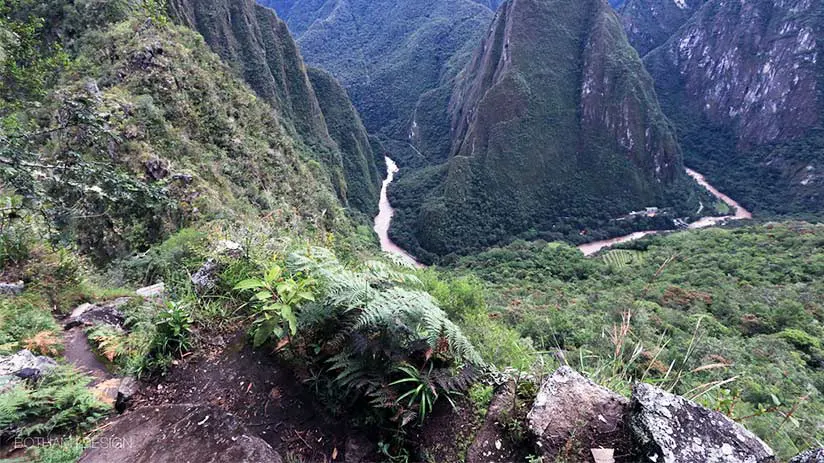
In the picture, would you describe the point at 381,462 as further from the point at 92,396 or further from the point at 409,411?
the point at 92,396

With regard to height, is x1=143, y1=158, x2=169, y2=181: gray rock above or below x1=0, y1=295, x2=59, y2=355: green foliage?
below

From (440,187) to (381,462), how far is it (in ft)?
282

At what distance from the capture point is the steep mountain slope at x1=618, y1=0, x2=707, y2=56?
168500 millimetres

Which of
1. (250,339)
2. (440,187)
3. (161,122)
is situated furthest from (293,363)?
(440,187)

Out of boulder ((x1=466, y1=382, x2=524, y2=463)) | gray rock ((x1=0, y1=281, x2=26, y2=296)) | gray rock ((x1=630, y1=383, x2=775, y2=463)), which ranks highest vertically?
gray rock ((x1=630, y1=383, x2=775, y2=463))

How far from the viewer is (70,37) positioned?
2016 cm

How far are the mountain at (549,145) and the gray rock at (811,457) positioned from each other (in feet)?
232

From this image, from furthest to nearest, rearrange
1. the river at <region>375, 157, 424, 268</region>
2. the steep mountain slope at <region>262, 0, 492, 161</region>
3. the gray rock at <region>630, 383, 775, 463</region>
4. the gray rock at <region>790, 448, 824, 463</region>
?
1. the steep mountain slope at <region>262, 0, 492, 161</region>
2. the river at <region>375, 157, 424, 268</region>
3. the gray rock at <region>630, 383, 775, 463</region>
4. the gray rock at <region>790, 448, 824, 463</region>

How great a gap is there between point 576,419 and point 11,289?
7224mm

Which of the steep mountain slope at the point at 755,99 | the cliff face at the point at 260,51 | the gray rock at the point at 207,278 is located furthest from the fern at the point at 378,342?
the steep mountain slope at the point at 755,99

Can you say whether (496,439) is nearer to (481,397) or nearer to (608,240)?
(481,397)

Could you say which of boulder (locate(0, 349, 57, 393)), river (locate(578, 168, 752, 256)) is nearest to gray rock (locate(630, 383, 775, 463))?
boulder (locate(0, 349, 57, 393))

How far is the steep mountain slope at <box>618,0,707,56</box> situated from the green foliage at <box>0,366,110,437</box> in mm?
209864

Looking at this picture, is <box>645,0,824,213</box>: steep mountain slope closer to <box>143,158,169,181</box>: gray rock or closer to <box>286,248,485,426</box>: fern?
<box>286,248,485,426</box>: fern
